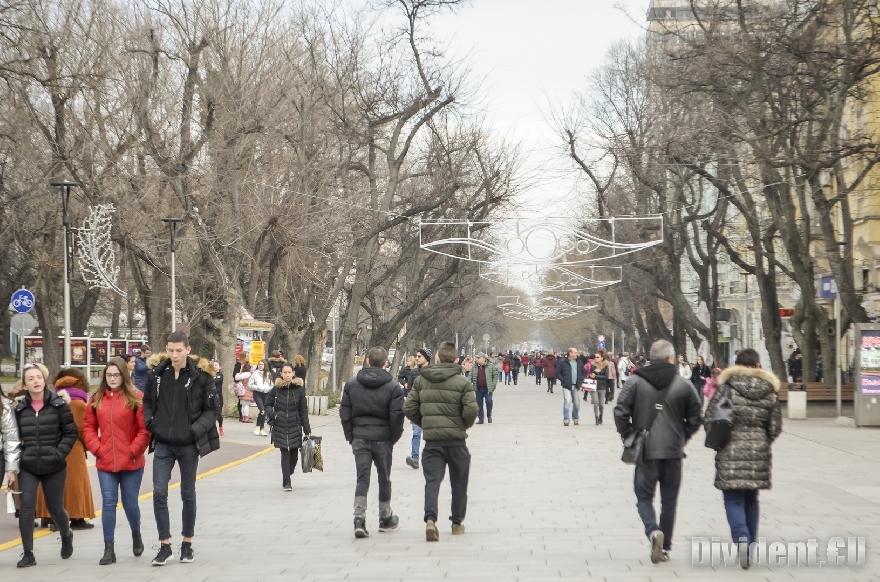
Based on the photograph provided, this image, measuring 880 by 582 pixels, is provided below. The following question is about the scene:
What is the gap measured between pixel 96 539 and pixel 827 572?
234 inches

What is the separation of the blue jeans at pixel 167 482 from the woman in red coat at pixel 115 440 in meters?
0.18

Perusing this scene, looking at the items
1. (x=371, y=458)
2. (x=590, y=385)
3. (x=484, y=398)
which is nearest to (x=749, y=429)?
(x=371, y=458)

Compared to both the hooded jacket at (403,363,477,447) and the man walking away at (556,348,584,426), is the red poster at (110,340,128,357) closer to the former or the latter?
the man walking away at (556,348,584,426)

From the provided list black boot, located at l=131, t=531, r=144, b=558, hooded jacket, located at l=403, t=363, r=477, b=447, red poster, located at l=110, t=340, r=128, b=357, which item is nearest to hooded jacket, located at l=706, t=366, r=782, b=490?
hooded jacket, located at l=403, t=363, r=477, b=447

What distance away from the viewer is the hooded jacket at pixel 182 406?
9.05 metres

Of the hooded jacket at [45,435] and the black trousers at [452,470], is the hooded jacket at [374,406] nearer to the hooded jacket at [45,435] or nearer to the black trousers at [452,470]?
the black trousers at [452,470]

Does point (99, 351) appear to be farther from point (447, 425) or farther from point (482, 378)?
point (447, 425)

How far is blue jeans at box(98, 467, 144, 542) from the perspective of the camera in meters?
9.19

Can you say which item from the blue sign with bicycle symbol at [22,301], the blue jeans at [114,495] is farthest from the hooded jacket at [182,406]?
the blue sign with bicycle symbol at [22,301]

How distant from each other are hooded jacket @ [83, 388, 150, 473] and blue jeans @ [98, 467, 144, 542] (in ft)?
0.23

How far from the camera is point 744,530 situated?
8812 mm

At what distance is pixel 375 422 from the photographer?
10781 mm

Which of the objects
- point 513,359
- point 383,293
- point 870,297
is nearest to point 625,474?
point 870,297

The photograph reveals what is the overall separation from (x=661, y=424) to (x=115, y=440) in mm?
3982
